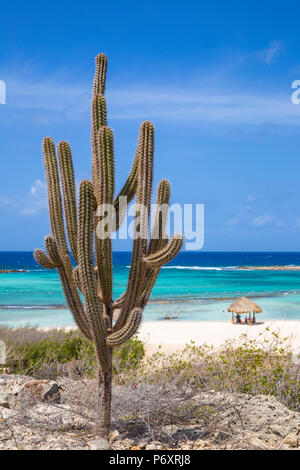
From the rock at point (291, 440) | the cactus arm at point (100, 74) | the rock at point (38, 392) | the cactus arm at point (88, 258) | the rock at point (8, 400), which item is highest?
the cactus arm at point (100, 74)

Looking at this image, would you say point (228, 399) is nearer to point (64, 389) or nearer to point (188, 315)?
point (64, 389)

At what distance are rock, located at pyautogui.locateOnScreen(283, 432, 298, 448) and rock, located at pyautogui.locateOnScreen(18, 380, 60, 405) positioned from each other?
2.51m

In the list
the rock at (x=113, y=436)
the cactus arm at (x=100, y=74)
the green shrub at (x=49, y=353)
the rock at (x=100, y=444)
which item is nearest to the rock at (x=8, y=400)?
the green shrub at (x=49, y=353)

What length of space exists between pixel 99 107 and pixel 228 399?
334cm

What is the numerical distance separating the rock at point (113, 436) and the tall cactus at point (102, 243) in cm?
8

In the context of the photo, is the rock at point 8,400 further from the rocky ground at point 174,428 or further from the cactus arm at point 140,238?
the cactus arm at point 140,238

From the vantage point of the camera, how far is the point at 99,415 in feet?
15.6

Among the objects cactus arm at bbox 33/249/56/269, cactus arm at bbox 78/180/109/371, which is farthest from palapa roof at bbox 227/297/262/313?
cactus arm at bbox 78/180/109/371

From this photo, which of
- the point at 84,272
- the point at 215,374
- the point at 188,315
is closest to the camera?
the point at 84,272

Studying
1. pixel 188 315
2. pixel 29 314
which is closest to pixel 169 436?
pixel 188 315

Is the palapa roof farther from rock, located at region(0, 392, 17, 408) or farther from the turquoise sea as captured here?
rock, located at region(0, 392, 17, 408)

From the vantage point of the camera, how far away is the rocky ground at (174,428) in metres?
4.66

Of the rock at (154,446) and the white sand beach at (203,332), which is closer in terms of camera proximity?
the rock at (154,446)

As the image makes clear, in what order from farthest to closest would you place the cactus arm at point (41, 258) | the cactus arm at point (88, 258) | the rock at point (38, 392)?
the rock at point (38, 392)
the cactus arm at point (41, 258)
the cactus arm at point (88, 258)
